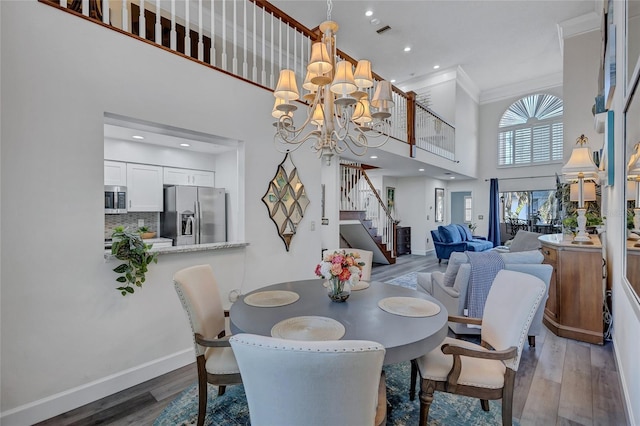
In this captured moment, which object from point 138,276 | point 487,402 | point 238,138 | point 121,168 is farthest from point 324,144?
point 121,168

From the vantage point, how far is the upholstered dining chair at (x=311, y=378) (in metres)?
0.87

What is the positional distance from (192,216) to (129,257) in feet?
7.75

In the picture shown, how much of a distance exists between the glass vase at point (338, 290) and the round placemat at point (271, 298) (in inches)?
9.6

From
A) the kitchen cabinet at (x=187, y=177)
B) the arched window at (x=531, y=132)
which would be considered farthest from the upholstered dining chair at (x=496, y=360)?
the arched window at (x=531, y=132)

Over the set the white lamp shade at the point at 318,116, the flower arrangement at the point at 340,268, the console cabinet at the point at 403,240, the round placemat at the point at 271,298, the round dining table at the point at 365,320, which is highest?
the white lamp shade at the point at 318,116

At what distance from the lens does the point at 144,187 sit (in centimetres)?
445

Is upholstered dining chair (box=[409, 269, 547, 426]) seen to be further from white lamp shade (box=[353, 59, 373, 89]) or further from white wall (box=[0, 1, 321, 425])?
white wall (box=[0, 1, 321, 425])

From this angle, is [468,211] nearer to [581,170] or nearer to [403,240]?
[403,240]

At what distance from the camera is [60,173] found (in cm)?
197

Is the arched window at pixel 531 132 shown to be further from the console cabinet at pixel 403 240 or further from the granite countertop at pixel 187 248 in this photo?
the granite countertop at pixel 187 248

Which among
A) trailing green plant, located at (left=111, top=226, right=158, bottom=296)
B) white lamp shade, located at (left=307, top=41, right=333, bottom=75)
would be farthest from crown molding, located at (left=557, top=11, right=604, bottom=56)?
trailing green plant, located at (left=111, top=226, right=158, bottom=296)

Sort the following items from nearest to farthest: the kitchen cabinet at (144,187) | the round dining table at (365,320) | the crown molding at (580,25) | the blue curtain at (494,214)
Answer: the round dining table at (365,320) < the kitchen cabinet at (144,187) < the crown molding at (580,25) < the blue curtain at (494,214)

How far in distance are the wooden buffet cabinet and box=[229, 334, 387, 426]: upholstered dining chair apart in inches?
129

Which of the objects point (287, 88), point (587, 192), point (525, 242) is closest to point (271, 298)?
point (287, 88)
